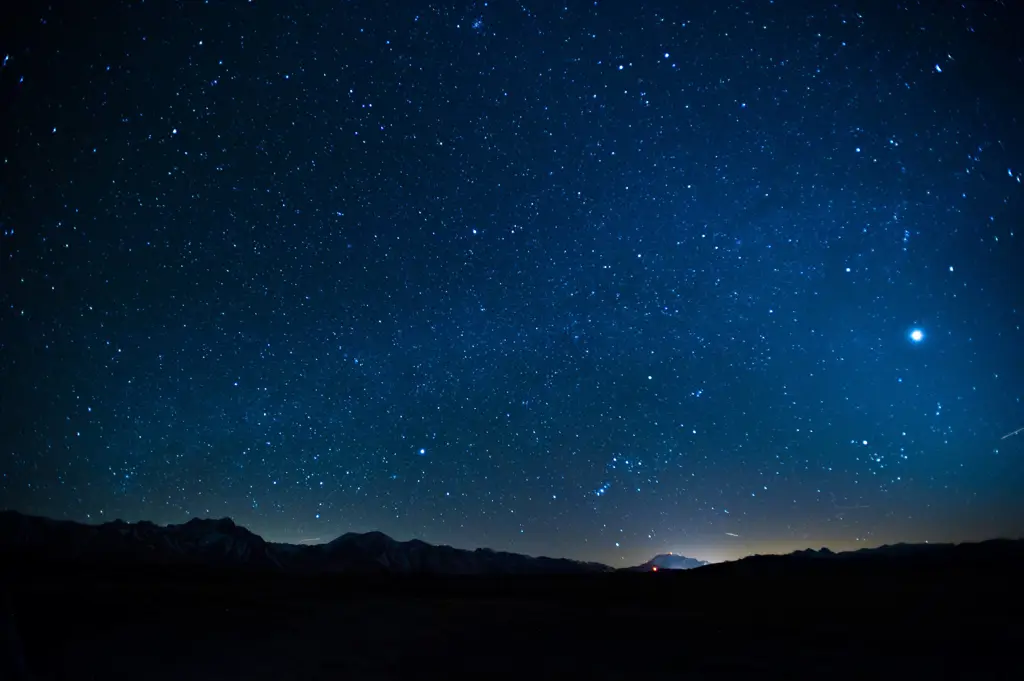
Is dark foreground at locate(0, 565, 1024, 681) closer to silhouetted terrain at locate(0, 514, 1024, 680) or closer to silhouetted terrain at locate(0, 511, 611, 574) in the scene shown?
silhouetted terrain at locate(0, 514, 1024, 680)

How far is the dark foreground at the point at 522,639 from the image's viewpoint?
7.54m

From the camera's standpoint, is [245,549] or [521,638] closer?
[521,638]

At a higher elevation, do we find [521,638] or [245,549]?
[521,638]

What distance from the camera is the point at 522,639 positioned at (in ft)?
32.4

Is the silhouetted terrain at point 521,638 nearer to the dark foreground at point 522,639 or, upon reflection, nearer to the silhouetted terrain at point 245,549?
the dark foreground at point 522,639

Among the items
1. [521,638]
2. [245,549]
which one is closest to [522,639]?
[521,638]

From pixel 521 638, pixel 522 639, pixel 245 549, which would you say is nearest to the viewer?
pixel 522 639

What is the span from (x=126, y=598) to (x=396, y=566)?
147 m

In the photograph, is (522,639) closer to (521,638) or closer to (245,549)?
(521,638)

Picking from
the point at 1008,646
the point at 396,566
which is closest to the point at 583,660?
the point at 1008,646

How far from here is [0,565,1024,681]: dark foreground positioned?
754 centimetres

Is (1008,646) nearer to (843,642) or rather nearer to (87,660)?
(843,642)

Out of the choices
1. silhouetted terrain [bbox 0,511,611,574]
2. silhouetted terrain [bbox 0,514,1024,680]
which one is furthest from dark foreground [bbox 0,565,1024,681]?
silhouetted terrain [bbox 0,511,611,574]

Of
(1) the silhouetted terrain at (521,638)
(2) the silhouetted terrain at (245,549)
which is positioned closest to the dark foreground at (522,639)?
(1) the silhouetted terrain at (521,638)
